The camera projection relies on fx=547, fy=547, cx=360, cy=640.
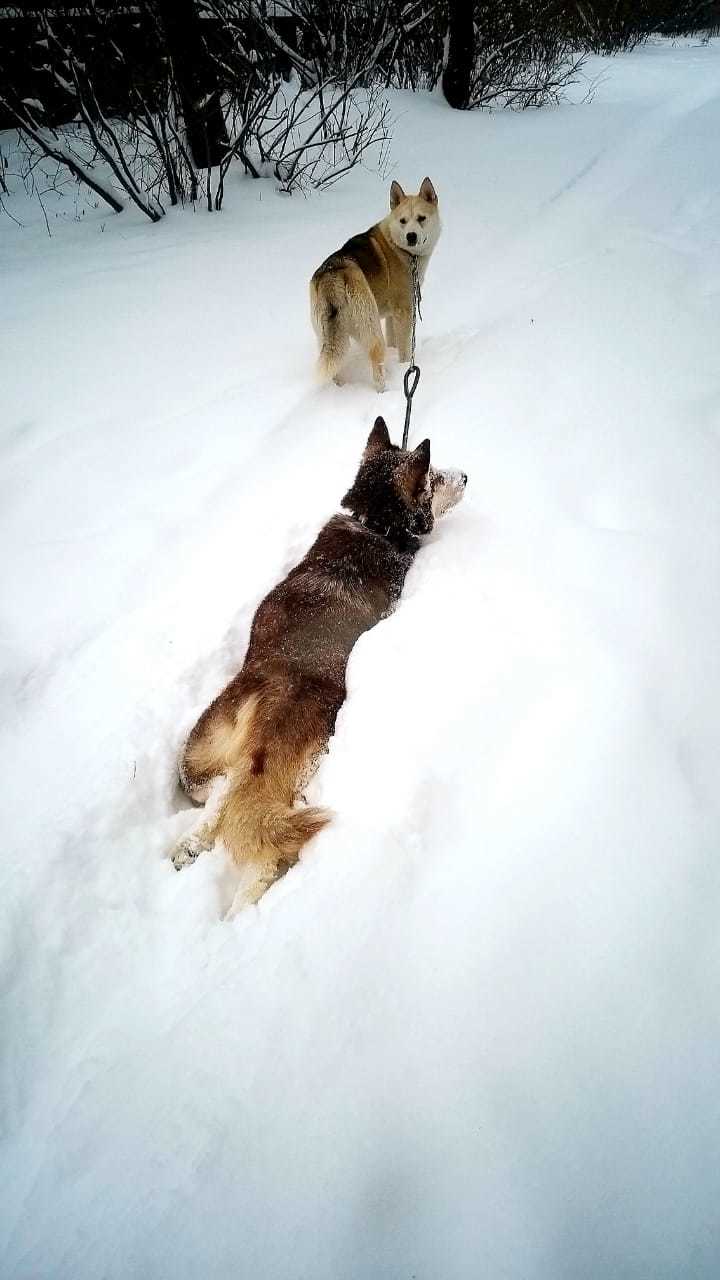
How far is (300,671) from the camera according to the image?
6.33 feet

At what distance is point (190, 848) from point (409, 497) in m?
1.76

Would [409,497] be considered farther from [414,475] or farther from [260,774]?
[260,774]

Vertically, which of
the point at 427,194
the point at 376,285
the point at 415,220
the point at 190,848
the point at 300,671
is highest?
the point at 427,194

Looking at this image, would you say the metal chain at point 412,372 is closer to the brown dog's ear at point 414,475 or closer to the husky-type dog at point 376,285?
the husky-type dog at point 376,285

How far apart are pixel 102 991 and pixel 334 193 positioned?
7983mm

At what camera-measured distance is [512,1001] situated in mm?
1264

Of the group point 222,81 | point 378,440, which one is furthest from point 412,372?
point 222,81

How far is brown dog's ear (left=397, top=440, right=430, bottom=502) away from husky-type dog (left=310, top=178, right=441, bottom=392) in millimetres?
1582

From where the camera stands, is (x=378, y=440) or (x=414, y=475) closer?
(x=414, y=475)

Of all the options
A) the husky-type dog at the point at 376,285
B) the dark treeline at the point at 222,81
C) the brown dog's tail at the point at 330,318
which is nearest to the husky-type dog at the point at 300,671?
the brown dog's tail at the point at 330,318

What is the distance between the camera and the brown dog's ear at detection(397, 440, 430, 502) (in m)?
2.55

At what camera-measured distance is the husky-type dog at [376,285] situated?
368 centimetres

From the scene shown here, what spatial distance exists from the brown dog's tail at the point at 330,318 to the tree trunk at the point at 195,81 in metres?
3.68

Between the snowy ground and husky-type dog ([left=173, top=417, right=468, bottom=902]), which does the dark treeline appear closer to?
the snowy ground
